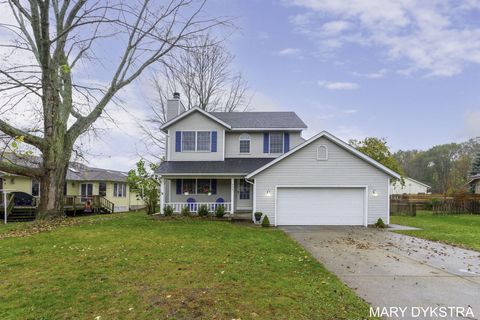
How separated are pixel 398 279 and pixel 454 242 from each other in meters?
6.59

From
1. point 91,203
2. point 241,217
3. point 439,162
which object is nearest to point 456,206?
point 241,217

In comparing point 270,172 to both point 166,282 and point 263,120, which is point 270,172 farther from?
point 166,282

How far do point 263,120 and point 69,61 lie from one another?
1211cm

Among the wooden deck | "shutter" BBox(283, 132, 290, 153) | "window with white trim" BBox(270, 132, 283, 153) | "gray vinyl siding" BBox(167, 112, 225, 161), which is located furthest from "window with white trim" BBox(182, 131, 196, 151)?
the wooden deck

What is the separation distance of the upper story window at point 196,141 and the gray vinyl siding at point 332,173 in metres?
4.89

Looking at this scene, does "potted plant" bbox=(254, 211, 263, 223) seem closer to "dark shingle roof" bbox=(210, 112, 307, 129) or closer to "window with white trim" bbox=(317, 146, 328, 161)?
"window with white trim" bbox=(317, 146, 328, 161)

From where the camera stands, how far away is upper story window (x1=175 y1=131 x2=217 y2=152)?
61.9 ft

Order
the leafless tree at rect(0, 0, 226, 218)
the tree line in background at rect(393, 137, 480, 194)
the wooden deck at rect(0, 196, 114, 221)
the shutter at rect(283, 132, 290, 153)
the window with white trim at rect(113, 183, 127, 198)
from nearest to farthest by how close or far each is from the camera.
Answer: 1. the leafless tree at rect(0, 0, 226, 218)
2. the shutter at rect(283, 132, 290, 153)
3. the wooden deck at rect(0, 196, 114, 221)
4. the window with white trim at rect(113, 183, 127, 198)
5. the tree line in background at rect(393, 137, 480, 194)

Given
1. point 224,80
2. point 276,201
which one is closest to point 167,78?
point 224,80

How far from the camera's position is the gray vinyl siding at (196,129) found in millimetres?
18812

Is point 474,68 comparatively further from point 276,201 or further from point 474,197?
point 276,201

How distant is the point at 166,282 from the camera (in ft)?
18.0

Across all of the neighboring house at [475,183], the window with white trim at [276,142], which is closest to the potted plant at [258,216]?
the window with white trim at [276,142]

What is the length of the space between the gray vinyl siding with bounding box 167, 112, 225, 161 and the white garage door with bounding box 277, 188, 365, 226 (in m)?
5.46
